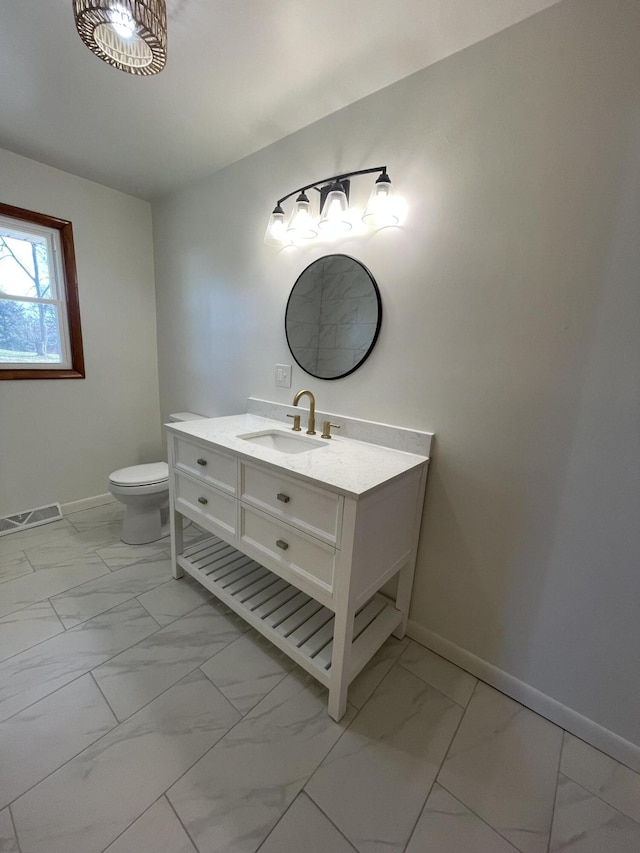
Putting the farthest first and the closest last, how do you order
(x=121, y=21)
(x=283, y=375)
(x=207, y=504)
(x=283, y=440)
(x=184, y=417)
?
(x=184, y=417)
(x=283, y=375)
(x=283, y=440)
(x=207, y=504)
(x=121, y=21)

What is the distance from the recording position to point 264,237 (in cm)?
183

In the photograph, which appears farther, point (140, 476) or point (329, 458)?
point (140, 476)

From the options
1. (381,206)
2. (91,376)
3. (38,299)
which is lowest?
(91,376)

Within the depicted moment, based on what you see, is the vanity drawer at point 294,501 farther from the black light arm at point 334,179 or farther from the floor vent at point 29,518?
the floor vent at point 29,518

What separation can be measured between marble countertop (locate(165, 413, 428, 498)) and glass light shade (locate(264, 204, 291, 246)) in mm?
945

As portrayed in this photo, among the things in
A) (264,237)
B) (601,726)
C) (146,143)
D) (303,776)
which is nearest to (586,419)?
(601,726)

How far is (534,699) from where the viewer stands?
49.2 inches

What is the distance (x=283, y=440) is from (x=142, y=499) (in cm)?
104

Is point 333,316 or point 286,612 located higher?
point 333,316

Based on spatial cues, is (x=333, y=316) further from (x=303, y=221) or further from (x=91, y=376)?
(x=91, y=376)

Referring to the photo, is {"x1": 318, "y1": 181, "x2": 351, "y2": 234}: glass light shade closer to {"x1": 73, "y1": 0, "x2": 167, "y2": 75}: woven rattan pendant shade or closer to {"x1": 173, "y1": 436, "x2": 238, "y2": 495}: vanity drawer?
{"x1": 73, "y1": 0, "x2": 167, "y2": 75}: woven rattan pendant shade

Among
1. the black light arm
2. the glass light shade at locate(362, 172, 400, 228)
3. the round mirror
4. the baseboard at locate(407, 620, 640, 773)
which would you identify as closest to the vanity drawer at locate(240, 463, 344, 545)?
the round mirror

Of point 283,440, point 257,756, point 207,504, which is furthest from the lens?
point 283,440

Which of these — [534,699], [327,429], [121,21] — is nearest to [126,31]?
[121,21]
